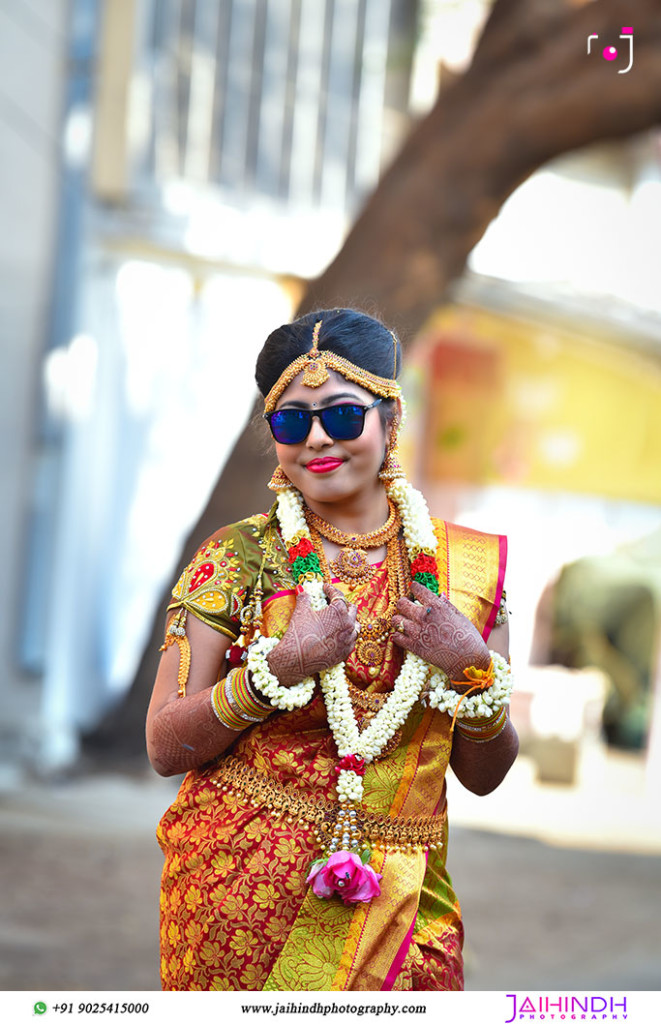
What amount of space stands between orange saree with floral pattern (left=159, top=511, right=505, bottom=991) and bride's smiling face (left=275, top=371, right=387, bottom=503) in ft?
0.45

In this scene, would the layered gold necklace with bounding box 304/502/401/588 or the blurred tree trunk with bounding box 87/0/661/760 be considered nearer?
the layered gold necklace with bounding box 304/502/401/588

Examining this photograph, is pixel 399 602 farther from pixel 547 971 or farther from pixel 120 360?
pixel 120 360

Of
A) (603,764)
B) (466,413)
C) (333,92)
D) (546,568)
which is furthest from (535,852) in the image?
(333,92)

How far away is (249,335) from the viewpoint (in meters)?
7.34

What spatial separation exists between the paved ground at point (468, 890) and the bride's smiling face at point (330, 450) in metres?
2.99

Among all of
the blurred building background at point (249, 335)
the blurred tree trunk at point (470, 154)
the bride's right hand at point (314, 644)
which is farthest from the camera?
the blurred building background at point (249, 335)

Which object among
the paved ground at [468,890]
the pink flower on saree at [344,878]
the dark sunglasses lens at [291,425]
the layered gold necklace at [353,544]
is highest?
the dark sunglasses lens at [291,425]

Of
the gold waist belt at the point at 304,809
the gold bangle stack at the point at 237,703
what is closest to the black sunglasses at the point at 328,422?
the gold bangle stack at the point at 237,703

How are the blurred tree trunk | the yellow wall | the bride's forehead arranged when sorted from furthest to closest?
1. the yellow wall
2. the blurred tree trunk
3. the bride's forehead

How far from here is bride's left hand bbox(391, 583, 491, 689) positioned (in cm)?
169

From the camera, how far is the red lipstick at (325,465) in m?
1.74

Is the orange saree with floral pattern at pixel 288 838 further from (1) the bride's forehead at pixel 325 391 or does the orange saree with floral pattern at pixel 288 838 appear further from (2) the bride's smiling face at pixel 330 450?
(1) the bride's forehead at pixel 325 391

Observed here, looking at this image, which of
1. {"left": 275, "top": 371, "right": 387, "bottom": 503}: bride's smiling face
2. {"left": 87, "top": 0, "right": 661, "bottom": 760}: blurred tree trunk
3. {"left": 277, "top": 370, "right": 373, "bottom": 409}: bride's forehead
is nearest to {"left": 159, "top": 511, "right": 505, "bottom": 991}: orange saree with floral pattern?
{"left": 275, "top": 371, "right": 387, "bottom": 503}: bride's smiling face

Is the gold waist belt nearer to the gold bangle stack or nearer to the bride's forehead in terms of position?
the gold bangle stack
